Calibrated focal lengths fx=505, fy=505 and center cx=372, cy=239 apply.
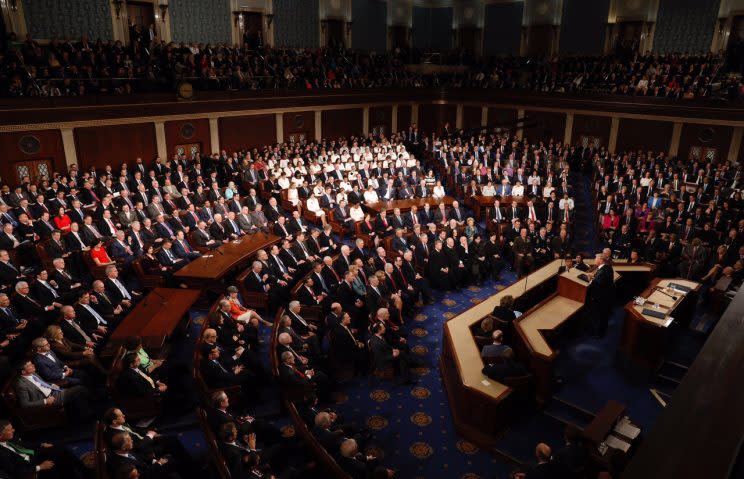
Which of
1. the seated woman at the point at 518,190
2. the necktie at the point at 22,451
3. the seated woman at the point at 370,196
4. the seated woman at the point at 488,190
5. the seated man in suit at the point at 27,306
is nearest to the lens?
the necktie at the point at 22,451

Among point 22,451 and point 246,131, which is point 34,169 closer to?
point 246,131

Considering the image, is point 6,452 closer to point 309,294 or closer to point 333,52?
point 309,294

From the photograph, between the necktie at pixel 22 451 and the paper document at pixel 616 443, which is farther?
the paper document at pixel 616 443

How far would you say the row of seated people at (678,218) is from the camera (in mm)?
9906

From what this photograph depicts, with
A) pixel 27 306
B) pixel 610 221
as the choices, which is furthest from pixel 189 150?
pixel 610 221

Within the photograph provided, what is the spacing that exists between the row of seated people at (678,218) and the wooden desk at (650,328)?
166 centimetres

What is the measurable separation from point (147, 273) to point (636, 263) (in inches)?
357

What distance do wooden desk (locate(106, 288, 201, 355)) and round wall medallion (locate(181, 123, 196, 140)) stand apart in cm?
1055

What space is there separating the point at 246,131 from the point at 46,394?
14845mm

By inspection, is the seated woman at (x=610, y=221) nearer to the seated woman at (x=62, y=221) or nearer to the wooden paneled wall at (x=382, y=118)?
the seated woman at (x=62, y=221)

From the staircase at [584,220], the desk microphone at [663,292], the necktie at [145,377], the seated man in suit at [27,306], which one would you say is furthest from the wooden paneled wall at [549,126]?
the necktie at [145,377]

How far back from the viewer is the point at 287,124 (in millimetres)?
20656

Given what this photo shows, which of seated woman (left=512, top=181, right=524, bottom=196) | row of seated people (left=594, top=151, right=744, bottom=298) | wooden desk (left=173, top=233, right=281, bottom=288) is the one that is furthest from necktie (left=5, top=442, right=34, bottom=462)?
seated woman (left=512, top=181, right=524, bottom=196)

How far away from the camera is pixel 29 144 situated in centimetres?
1386
